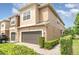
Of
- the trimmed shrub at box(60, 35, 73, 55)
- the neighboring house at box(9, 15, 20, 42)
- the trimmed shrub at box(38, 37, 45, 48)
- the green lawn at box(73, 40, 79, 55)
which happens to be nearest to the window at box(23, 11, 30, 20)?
the neighboring house at box(9, 15, 20, 42)

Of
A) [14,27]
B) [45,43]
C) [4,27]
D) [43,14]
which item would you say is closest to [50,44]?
[45,43]

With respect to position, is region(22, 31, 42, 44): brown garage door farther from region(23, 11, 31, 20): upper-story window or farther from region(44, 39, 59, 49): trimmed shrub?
region(23, 11, 31, 20): upper-story window

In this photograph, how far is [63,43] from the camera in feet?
12.6

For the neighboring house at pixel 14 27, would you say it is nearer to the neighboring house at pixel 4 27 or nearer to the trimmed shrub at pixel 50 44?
the neighboring house at pixel 4 27

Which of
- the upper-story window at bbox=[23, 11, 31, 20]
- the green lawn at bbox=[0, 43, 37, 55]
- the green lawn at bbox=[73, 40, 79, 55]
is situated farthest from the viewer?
the upper-story window at bbox=[23, 11, 31, 20]

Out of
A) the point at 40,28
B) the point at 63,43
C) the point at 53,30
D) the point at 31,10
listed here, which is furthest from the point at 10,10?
the point at 63,43

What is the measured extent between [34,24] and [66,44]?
0.80 m

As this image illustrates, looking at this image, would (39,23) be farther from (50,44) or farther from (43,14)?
(50,44)

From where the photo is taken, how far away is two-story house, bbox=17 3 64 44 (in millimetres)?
3863

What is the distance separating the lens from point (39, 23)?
392cm

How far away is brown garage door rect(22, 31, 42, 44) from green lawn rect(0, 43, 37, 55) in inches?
6.8

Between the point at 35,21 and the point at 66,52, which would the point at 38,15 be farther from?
the point at 66,52
